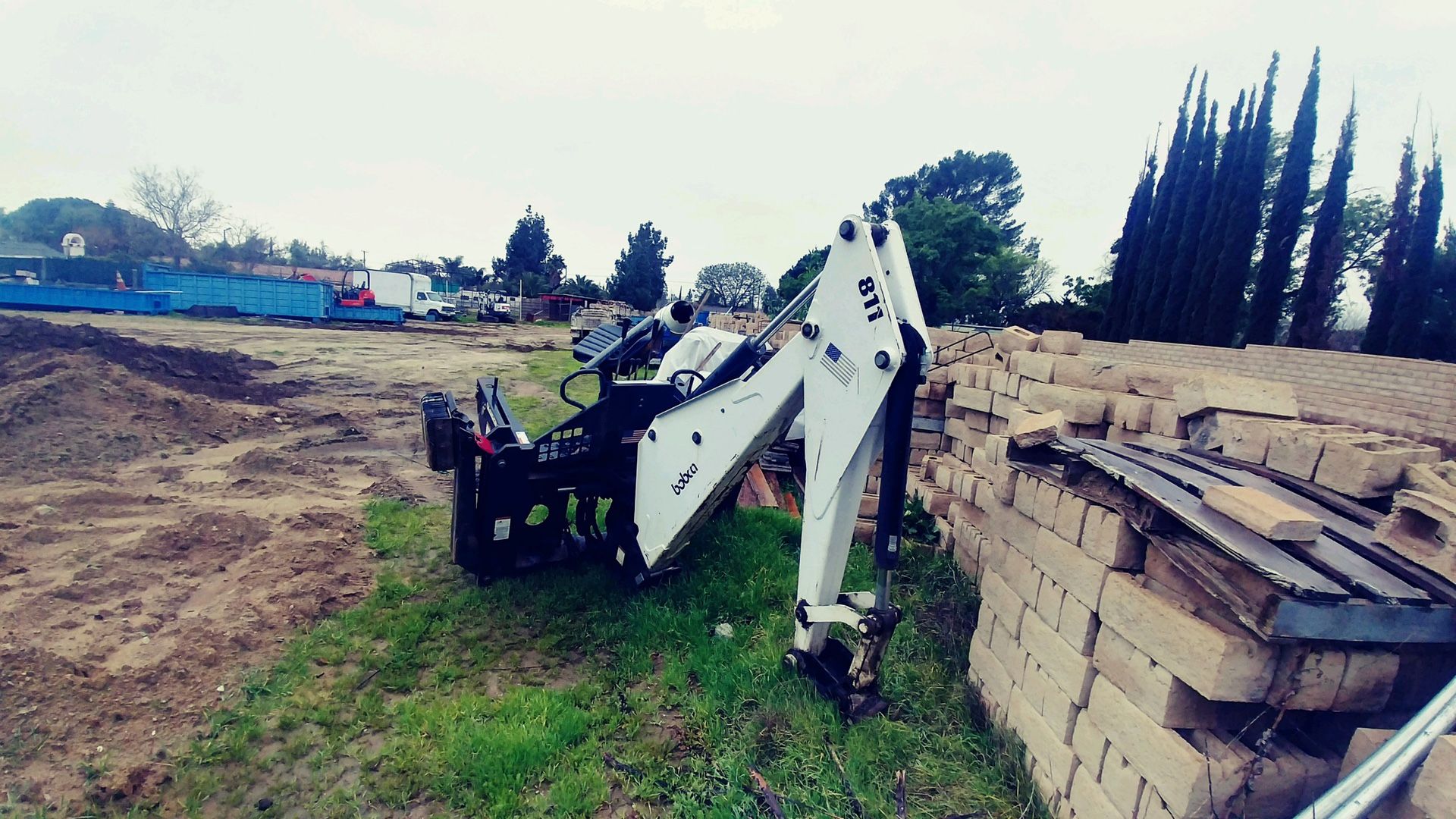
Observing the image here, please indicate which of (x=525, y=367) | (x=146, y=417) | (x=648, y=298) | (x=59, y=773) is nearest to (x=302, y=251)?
(x=648, y=298)

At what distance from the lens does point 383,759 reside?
2957mm

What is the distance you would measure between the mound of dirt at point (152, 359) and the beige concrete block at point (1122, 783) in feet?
38.6

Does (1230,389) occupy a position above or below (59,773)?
above

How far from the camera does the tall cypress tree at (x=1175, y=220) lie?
18.8 m

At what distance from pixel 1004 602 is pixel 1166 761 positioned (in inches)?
A: 44.5

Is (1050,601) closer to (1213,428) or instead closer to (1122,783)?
(1122,783)

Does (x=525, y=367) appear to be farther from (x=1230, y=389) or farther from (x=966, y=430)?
(x=1230, y=389)

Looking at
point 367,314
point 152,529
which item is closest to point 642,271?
point 367,314

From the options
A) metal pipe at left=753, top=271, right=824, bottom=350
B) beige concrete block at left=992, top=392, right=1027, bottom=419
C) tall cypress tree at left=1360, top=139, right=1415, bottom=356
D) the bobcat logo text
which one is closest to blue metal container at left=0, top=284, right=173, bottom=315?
the bobcat logo text

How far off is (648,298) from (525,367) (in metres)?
38.0

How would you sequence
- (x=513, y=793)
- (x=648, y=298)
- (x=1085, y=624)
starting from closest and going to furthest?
(x=1085, y=624) → (x=513, y=793) → (x=648, y=298)

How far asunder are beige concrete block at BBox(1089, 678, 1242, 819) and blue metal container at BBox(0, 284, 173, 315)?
30860 mm

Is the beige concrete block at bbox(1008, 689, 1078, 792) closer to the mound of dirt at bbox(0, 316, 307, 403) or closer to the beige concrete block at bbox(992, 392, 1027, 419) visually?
the beige concrete block at bbox(992, 392, 1027, 419)

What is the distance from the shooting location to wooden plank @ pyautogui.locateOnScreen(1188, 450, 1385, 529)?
2.23m
